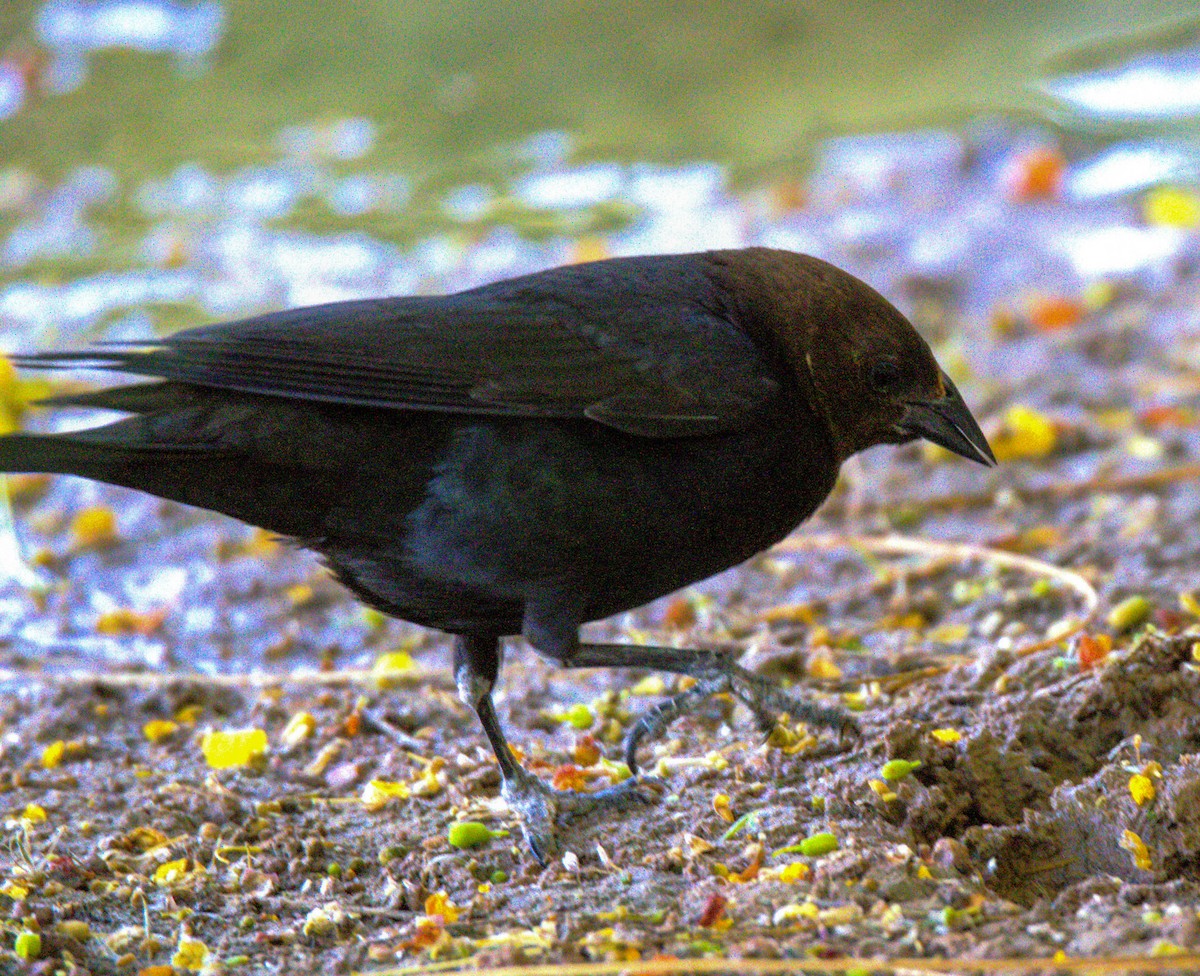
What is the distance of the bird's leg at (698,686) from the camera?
324cm

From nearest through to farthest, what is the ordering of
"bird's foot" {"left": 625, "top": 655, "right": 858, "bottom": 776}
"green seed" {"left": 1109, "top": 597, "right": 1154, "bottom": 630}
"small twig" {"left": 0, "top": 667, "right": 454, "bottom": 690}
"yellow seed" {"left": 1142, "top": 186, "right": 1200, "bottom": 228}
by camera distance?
"bird's foot" {"left": 625, "top": 655, "right": 858, "bottom": 776}
"green seed" {"left": 1109, "top": 597, "right": 1154, "bottom": 630}
"small twig" {"left": 0, "top": 667, "right": 454, "bottom": 690}
"yellow seed" {"left": 1142, "top": 186, "right": 1200, "bottom": 228}

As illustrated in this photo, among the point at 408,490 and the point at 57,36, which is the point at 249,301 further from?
the point at 57,36

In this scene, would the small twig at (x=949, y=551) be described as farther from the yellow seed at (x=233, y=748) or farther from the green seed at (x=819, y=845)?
the yellow seed at (x=233, y=748)

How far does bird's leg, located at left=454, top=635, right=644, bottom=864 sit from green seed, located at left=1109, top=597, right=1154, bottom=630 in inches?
56.9

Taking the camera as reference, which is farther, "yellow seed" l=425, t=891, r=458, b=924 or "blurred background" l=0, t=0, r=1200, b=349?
"blurred background" l=0, t=0, r=1200, b=349

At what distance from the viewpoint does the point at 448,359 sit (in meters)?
3.11

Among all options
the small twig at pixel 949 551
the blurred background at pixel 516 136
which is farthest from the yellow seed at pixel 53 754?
the blurred background at pixel 516 136

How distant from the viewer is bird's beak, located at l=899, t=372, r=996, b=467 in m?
3.38

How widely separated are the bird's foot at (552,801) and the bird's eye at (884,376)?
3.25 feet

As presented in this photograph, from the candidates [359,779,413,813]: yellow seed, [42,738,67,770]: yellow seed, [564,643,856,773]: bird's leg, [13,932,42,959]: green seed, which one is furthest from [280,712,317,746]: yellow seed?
[13,932,42,959]: green seed

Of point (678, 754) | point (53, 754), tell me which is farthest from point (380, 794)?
point (53, 754)

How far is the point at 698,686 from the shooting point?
3279mm

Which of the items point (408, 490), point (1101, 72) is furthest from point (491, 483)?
point (1101, 72)

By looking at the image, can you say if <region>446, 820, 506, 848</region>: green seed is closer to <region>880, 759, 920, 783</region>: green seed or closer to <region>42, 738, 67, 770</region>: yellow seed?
<region>880, 759, 920, 783</region>: green seed
